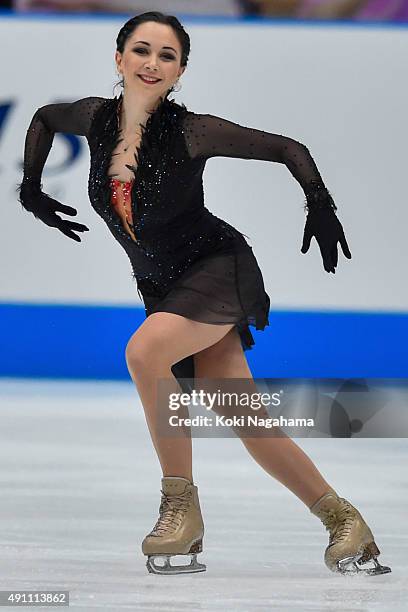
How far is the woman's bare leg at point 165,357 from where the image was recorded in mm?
2656

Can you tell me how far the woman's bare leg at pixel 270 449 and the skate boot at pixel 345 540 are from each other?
0.03 metres

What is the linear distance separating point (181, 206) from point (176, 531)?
68cm

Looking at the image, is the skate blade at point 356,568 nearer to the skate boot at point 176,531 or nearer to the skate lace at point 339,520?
the skate lace at point 339,520

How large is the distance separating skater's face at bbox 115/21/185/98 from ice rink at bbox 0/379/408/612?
3.33 ft

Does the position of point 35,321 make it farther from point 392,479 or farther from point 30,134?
point 30,134

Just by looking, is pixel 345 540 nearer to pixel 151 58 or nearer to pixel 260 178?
pixel 151 58

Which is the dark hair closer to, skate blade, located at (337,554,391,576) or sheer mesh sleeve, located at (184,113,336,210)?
sheer mesh sleeve, located at (184,113,336,210)

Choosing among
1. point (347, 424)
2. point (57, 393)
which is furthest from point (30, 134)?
point (57, 393)

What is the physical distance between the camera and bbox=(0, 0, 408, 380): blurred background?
6.27 metres

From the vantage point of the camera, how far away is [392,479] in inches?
158

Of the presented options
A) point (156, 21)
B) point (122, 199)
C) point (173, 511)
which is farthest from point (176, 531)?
point (156, 21)

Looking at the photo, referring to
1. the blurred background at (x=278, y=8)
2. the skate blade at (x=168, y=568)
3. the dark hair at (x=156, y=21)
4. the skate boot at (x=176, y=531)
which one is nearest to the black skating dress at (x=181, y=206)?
the dark hair at (x=156, y=21)

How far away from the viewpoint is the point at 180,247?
280cm

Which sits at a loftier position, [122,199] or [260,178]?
[260,178]
